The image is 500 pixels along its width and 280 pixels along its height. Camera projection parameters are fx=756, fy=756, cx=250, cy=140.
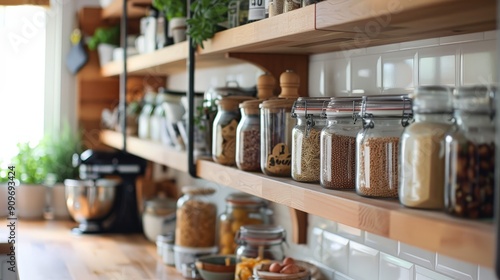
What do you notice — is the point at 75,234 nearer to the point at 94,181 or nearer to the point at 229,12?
the point at 94,181

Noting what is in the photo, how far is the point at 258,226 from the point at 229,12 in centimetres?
64

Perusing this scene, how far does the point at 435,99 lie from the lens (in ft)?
3.84

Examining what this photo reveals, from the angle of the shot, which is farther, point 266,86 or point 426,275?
point 266,86

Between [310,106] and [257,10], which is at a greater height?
[257,10]

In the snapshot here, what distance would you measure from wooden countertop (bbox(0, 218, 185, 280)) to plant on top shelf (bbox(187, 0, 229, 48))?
83cm

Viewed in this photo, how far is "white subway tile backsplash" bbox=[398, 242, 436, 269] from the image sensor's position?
5.31 ft

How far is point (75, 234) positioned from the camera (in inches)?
132

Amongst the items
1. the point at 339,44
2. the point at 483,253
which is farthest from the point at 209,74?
the point at 483,253

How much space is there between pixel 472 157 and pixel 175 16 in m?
1.73

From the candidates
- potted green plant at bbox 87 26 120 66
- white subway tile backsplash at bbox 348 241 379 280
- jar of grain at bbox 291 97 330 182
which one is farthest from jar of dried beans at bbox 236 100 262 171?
potted green plant at bbox 87 26 120 66

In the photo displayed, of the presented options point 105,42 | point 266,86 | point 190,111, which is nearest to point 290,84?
point 266,86

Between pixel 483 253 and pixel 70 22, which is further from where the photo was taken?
pixel 70 22

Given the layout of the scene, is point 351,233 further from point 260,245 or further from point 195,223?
point 195,223

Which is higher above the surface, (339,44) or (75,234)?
(339,44)
